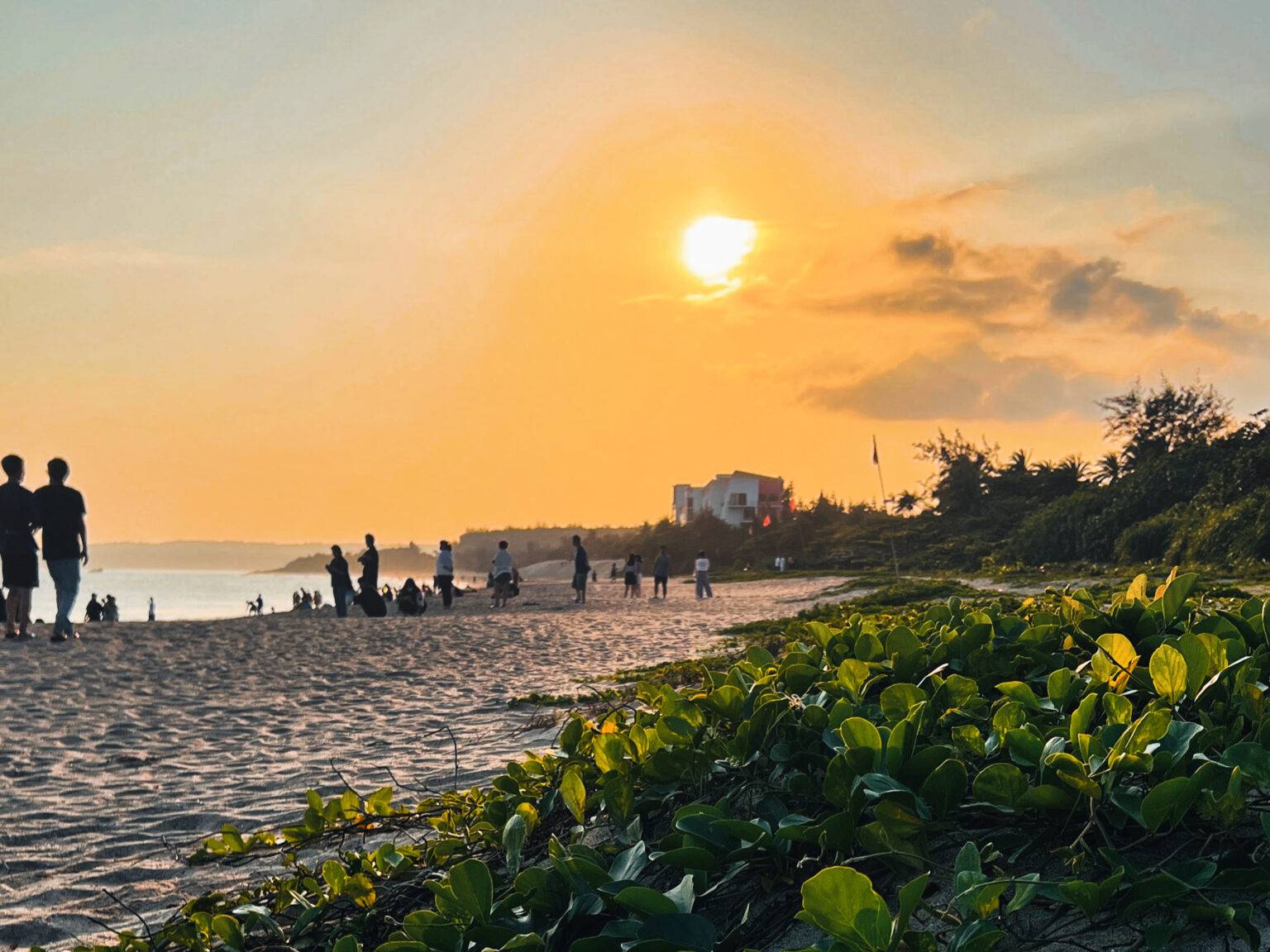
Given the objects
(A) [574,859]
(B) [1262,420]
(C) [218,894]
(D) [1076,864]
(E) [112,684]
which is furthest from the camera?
(B) [1262,420]

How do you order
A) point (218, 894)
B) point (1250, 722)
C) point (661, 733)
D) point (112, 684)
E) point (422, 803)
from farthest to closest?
point (112, 684)
point (422, 803)
point (218, 894)
point (661, 733)
point (1250, 722)

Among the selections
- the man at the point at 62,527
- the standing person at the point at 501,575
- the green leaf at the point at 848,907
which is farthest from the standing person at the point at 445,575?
the green leaf at the point at 848,907

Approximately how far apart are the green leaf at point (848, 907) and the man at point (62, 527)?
14.9 metres

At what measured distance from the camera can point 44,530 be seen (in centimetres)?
1443

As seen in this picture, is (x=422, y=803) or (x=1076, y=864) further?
(x=422, y=803)

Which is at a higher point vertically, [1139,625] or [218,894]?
[1139,625]

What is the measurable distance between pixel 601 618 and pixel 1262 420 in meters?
18.1

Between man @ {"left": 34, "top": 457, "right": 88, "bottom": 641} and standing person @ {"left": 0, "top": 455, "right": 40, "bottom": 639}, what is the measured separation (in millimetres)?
151

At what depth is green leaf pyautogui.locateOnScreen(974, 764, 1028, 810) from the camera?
2.09 metres

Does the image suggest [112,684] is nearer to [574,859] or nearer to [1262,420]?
[574,859]

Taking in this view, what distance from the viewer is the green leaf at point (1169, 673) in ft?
7.70

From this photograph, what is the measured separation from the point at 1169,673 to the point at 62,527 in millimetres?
15188

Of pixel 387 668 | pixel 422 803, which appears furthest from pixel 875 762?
pixel 387 668

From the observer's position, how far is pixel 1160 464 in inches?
1104
